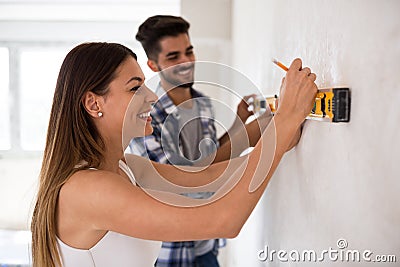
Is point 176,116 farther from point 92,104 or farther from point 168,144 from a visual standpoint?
point 92,104

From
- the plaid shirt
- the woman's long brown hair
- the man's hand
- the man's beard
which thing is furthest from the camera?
the man's beard

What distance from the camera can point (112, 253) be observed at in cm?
129

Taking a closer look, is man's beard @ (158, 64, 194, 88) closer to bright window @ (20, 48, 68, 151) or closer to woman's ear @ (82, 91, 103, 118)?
woman's ear @ (82, 91, 103, 118)

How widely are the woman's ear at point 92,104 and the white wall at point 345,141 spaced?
466 millimetres

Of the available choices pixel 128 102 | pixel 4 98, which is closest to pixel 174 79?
pixel 128 102

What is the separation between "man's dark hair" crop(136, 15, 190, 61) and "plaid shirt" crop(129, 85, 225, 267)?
156 mm

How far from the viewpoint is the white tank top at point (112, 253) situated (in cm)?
125

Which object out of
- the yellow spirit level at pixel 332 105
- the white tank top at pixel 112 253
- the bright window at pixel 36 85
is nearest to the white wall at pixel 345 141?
the yellow spirit level at pixel 332 105

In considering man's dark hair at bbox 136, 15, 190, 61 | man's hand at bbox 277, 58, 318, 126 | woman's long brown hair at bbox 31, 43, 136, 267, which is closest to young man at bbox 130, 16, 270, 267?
man's dark hair at bbox 136, 15, 190, 61

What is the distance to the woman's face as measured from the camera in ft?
4.03

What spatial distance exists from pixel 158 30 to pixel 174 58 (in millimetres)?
128

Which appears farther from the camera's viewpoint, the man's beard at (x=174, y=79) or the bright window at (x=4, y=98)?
the bright window at (x=4, y=98)

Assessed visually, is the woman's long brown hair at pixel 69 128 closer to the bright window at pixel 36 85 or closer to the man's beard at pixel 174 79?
the man's beard at pixel 174 79

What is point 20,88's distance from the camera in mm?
4879
